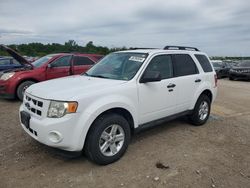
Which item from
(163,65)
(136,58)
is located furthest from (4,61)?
(163,65)

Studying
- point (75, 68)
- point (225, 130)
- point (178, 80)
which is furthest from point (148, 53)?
point (75, 68)

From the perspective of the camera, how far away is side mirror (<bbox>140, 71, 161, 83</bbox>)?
13.5ft

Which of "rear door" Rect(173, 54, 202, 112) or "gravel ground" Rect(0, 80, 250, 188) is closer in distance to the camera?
"gravel ground" Rect(0, 80, 250, 188)

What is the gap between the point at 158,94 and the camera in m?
4.50

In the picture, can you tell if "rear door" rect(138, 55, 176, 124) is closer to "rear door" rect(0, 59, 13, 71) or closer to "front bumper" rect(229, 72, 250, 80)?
"rear door" rect(0, 59, 13, 71)

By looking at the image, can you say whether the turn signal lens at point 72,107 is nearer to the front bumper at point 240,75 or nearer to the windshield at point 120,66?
the windshield at point 120,66

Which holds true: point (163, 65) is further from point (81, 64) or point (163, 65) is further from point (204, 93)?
point (81, 64)

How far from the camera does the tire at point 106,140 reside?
11.6 ft

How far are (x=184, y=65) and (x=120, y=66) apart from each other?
4.91 ft

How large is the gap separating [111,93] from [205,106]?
119 inches

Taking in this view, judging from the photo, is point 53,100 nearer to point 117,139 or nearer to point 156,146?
point 117,139

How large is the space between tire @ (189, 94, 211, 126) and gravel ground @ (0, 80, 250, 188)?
291 mm

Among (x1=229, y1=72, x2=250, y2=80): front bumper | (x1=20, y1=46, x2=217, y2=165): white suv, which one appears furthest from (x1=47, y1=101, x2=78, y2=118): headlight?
(x1=229, y1=72, x2=250, y2=80): front bumper

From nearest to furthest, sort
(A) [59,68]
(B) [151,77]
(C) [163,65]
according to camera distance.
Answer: (B) [151,77] < (C) [163,65] < (A) [59,68]
